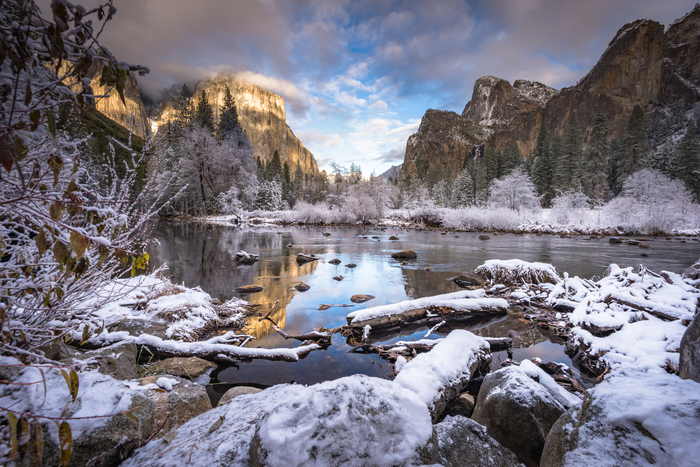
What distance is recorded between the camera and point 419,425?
1561mm

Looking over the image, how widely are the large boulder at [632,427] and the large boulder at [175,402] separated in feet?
9.21

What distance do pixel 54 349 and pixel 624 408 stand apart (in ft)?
13.9

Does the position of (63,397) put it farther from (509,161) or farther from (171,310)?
(509,161)

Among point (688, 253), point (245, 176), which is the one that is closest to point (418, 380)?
point (688, 253)

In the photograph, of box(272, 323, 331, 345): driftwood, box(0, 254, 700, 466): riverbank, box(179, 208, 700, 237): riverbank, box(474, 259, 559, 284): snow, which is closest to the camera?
box(0, 254, 700, 466): riverbank

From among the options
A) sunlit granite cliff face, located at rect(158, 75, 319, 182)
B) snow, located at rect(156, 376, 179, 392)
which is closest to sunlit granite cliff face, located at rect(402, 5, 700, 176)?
sunlit granite cliff face, located at rect(158, 75, 319, 182)

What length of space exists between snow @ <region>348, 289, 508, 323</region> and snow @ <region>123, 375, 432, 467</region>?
3284mm

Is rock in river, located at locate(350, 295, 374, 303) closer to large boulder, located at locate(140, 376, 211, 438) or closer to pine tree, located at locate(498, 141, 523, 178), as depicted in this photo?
large boulder, located at locate(140, 376, 211, 438)

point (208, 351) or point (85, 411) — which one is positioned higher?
point (85, 411)

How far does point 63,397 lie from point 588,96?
5606 inches

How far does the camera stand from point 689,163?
35.4m

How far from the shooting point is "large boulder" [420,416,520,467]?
5.70ft

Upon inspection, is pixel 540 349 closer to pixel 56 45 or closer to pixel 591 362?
pixel 591 362

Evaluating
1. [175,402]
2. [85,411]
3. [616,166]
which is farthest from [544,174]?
[85,411]
